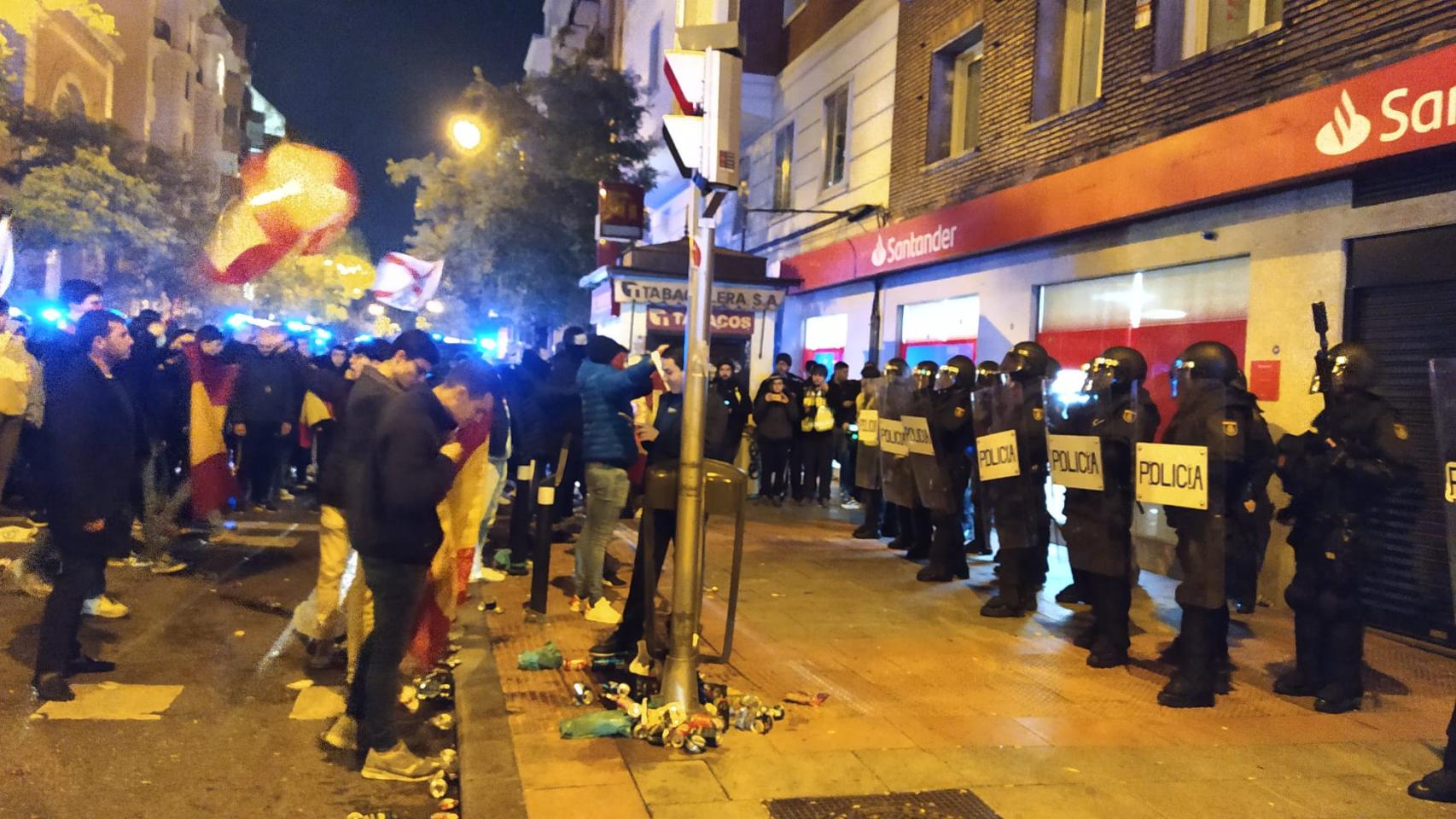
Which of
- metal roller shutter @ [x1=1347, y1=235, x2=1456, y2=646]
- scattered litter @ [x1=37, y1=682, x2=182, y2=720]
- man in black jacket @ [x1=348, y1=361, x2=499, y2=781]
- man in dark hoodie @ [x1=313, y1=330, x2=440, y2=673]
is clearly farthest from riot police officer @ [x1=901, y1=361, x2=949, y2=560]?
scattered litter @ [x1=37, y1=682, x2=182, y2=720]

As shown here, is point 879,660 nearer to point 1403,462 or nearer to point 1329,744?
point 1329,744

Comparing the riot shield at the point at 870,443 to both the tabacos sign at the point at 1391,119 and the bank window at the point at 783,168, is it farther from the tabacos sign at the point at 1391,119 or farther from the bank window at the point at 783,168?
the bank window at the point at 783,168

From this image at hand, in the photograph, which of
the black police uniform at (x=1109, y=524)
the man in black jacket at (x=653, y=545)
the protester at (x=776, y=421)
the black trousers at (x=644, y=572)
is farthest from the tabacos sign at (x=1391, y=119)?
the protester at (x=776, y=421)

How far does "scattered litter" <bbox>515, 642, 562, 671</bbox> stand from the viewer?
6.09m

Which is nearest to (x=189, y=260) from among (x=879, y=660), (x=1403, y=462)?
(x=879, y=660)

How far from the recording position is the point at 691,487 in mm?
5086

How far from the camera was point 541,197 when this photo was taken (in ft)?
80.6

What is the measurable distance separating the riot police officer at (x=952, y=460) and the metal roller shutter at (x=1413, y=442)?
300 cm

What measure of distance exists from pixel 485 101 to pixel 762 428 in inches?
580

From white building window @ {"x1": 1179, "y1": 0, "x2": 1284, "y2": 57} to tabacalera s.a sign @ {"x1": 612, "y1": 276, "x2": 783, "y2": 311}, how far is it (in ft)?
23.2

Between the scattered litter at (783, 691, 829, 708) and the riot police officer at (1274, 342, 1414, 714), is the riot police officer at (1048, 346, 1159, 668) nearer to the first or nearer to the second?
the riot police officer at (1274, 342, 1414, 714)

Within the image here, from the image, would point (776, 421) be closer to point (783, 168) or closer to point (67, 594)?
point (783, 168)

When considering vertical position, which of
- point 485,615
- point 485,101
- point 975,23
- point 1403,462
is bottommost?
point 485,615

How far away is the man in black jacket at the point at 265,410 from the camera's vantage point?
1111 centimetres
